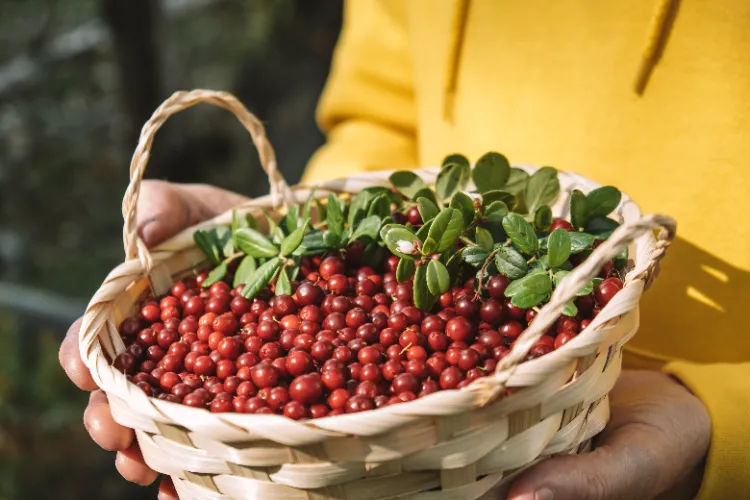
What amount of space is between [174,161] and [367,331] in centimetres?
246

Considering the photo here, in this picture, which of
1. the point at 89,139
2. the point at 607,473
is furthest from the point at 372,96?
the point at 89,139

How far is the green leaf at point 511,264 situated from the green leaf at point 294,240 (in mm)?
317

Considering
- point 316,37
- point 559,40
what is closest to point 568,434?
point 559,40

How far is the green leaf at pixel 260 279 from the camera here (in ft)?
3.79

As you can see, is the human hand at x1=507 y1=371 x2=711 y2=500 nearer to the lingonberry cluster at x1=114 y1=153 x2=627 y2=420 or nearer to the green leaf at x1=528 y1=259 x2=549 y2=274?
the lingonberry cluster at x1=114 y1=153 x2=627 y2=420

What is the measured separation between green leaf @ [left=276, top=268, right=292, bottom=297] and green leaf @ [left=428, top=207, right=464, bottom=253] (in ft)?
0.89

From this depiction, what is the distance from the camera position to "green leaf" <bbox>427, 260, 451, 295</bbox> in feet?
3.32

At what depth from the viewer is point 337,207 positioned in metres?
1.22

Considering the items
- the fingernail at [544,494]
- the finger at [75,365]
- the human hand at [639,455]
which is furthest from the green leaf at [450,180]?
the finger at [75,365]

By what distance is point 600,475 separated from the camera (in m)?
0.91

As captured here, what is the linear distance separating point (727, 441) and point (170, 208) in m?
1.02

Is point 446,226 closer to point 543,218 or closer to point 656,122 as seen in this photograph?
point 543,218

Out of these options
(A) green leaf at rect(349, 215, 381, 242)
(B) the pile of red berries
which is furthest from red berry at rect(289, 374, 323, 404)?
(A) green leaf at rect(349, 215, 381, 242)

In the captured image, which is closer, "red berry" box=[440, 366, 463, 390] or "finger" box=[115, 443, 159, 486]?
"red berry" box=[440, 366, 463, 390]
